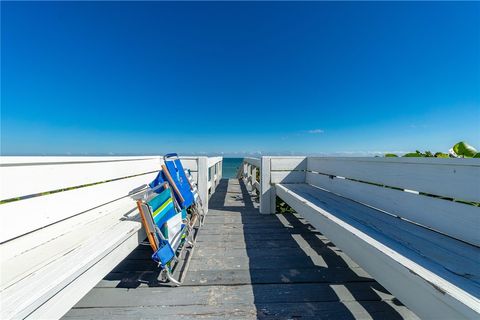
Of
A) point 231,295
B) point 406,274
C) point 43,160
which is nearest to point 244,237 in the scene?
point 231,295

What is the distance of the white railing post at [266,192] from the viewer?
3500mm

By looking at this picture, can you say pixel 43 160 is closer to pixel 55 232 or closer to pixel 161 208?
pixel 55 232

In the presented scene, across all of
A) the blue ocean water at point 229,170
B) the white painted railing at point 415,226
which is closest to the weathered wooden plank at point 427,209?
the white painted railing at point 415,226

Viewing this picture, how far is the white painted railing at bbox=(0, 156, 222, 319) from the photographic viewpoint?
86 centimetres

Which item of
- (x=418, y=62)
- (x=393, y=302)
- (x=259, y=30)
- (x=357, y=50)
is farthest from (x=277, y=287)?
(x=418, y=62)

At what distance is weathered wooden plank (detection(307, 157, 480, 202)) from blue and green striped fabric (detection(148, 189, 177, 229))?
187 cm

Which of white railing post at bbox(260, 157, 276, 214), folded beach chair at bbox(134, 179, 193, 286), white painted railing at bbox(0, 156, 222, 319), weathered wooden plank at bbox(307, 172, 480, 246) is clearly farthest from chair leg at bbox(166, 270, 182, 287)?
white railing post at bbox(260, 157, 276, 214)

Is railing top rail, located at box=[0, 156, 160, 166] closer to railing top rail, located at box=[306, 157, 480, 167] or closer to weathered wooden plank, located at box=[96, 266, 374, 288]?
weathered wooden plank, located at box=[96, 266, 374, 288]

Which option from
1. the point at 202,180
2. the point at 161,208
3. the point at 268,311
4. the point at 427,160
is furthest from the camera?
the point at 202,180

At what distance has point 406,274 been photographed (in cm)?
84

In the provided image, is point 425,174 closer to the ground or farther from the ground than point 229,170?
farther from the ground

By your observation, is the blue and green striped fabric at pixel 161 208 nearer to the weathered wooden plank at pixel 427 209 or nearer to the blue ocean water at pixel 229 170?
the weathered wooden plank at pixel 427 209

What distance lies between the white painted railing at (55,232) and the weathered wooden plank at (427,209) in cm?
198

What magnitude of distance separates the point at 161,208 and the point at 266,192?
2.04 m
